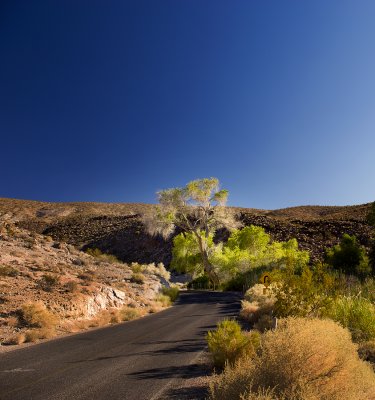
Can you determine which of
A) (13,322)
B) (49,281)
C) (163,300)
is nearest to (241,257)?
(163,300)

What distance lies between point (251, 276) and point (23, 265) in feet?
75.7

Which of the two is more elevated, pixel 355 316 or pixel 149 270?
pixel 149 270

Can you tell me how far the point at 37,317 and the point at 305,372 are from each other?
13134 millimetres

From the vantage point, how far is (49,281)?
2056cm

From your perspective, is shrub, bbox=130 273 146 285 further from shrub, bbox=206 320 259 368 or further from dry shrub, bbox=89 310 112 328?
shrub, bbox=206 320 259 368

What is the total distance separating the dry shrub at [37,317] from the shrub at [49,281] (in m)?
3.68

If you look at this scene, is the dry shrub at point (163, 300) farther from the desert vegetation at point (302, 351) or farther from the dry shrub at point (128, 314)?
the desert vegetation at point (302, 351)

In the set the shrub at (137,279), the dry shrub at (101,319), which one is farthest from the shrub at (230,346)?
the shrub at (137,279)

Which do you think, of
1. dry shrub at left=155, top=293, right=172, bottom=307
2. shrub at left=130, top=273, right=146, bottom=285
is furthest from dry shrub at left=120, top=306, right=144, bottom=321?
shrub at left=130, top=273, right=146, bottom=285

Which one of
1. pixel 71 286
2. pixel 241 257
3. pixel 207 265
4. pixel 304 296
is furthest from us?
pixel 241 257

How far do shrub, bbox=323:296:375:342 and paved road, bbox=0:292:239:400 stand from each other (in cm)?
444

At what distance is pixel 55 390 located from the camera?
23.7 feet

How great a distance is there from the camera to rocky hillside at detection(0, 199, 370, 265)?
6744cm

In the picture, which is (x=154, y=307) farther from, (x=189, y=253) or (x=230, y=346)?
(x=189, y=253)
